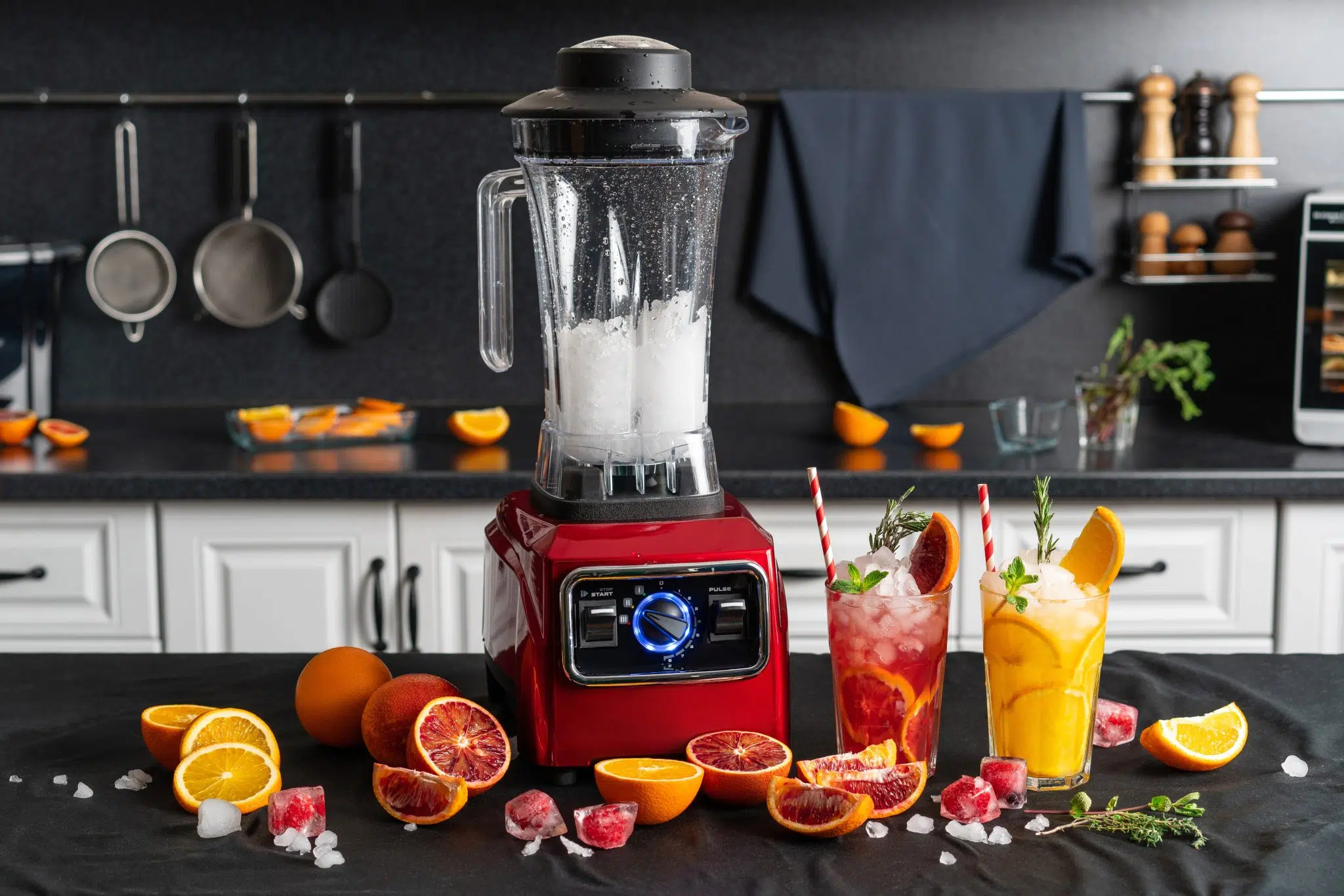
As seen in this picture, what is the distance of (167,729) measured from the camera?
108 centimetres

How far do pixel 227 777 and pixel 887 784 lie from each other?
0.49 meters

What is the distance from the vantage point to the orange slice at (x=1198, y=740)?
1085 mm

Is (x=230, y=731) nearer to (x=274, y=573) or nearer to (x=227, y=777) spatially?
(x=227, y=777)

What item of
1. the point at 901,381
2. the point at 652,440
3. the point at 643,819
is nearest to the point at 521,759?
the point at 643,819

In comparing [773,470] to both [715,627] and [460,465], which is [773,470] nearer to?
[460,465]

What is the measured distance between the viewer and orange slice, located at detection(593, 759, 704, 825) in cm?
99

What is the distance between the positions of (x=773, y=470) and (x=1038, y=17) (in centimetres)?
116

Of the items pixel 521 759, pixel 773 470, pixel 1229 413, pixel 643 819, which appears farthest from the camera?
pixel 1229 413

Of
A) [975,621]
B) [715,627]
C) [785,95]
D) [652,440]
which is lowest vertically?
[975,621]

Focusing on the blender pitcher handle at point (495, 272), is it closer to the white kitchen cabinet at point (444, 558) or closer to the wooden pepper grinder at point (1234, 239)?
the white kitchen cabinet at point (444, 558)

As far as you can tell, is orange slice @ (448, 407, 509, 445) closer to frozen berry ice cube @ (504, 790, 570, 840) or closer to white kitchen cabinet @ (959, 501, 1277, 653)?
white kitchen cabinet @ (959, 501, 1277, 653)

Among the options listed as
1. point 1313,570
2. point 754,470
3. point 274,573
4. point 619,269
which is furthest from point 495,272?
point 1313,570

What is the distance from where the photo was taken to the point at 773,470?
217 centimetres

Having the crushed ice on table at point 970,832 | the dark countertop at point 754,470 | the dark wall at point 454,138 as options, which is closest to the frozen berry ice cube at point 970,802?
the crushed ice on table at point 970,832
